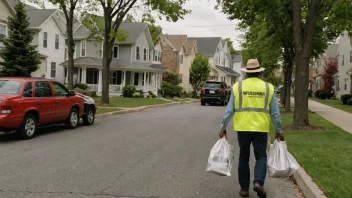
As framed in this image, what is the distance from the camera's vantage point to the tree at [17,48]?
27.1 meters

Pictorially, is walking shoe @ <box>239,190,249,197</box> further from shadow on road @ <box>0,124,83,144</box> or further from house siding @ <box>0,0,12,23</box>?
house siding @ <box>0,0,12,23</box>

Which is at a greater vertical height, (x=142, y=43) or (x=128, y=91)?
(x=142, y=43)

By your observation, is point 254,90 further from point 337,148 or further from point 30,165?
point 337,148

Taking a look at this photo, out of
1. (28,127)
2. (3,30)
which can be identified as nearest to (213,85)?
(3,30)

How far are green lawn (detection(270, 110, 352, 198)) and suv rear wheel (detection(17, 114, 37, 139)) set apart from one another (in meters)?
6.78

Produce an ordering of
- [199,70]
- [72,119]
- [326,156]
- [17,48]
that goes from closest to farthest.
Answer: [326,156] → [72,119] → [17,48] → [199,70]

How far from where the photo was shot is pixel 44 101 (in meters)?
11.3

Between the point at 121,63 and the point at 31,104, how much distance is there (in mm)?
30699

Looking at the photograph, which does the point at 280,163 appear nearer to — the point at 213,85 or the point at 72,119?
the point at 72,119

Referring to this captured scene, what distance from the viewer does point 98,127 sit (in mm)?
13898

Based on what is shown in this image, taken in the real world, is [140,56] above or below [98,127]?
above

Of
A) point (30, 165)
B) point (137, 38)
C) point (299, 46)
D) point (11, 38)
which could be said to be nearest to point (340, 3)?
point (299, 46)

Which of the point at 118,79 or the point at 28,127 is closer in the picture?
the point at 28,127

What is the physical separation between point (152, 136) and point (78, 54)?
31404 mm
